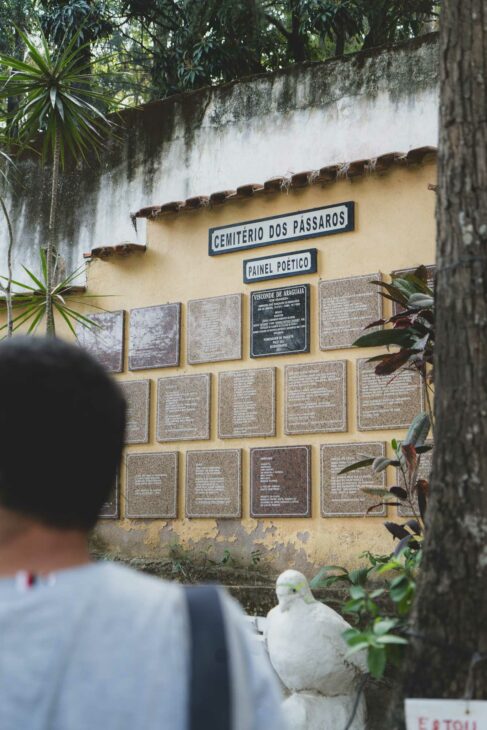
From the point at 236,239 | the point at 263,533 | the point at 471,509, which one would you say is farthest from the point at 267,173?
the point at 471,509

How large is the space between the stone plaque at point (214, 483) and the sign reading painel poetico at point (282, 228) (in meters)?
1.48

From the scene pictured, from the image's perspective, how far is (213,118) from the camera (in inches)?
309

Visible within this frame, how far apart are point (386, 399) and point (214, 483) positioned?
57.1 inches

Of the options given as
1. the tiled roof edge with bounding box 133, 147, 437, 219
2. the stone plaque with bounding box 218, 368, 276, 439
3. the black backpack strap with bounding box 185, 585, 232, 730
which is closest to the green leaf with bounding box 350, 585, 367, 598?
the black backpack strap with bounding box 185, 585, 232, 730

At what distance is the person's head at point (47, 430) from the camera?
1.11 m

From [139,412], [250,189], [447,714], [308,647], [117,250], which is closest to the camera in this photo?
[447,714]

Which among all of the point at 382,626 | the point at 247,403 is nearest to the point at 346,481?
the point at 247,403

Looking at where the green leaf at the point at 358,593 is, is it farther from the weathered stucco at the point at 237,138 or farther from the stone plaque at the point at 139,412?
the stone plaque at the point at 139,412

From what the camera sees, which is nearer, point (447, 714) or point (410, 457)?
point (447, 714)

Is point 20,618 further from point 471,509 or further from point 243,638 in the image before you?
point 471,509

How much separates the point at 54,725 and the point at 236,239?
20.5 feet

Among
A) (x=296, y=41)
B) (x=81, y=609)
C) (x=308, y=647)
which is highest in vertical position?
(x=296, y=41)

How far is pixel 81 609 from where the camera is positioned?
104 centimetres

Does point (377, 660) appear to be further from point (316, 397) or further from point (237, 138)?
point (237, 138)
